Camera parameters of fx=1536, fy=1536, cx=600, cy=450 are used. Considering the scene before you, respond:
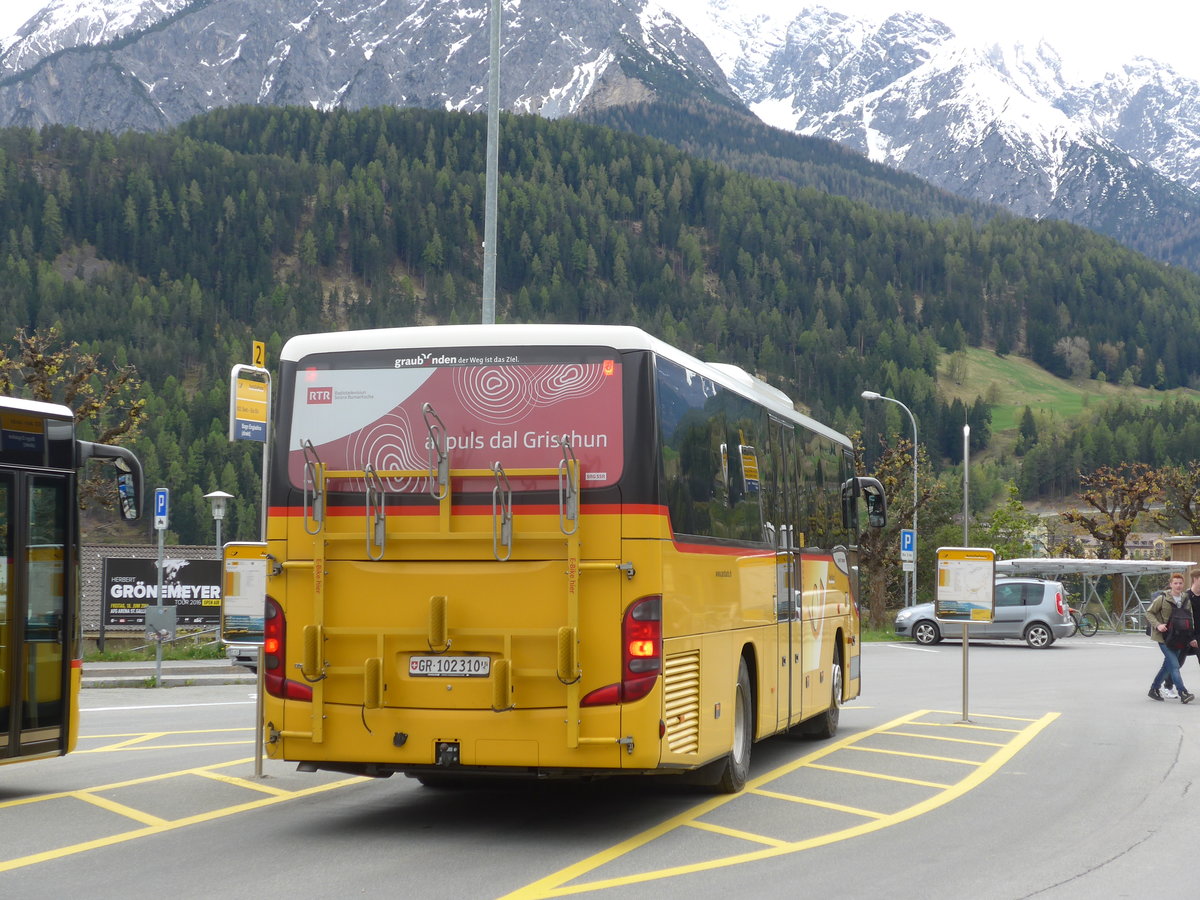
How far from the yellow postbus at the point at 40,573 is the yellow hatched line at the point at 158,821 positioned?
471mm

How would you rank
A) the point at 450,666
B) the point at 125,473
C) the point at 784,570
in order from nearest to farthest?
the point at 450,666, the point at 125,473, the point at 784,570

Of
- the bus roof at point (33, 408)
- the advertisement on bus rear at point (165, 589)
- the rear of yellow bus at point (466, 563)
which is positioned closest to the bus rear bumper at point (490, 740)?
the rear of yellow bus at point (466, 563)

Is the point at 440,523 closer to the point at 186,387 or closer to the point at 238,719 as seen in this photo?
the point at 238,719

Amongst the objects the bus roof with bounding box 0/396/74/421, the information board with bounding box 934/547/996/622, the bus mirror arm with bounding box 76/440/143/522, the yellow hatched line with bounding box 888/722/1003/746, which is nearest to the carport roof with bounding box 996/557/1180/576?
the information board with bounding box 934/547/996/622

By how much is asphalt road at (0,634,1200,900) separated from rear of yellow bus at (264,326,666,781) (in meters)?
0.66

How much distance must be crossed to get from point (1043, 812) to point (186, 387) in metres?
134

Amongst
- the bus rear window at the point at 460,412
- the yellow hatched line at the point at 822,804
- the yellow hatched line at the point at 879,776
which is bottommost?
the yellow hatched line at the point at 879,776

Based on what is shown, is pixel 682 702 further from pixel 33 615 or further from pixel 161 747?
pixel 161 747

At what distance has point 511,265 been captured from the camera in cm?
17838

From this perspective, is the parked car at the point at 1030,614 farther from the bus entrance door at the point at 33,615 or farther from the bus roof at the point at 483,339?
the bus roof at the point at 483,339

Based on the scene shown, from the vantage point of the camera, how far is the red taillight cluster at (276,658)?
9.05 m

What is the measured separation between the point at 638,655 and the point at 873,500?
26.1 ft

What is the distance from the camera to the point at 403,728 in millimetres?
8820

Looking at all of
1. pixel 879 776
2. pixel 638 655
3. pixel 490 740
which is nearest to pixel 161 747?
pixel 490 740
